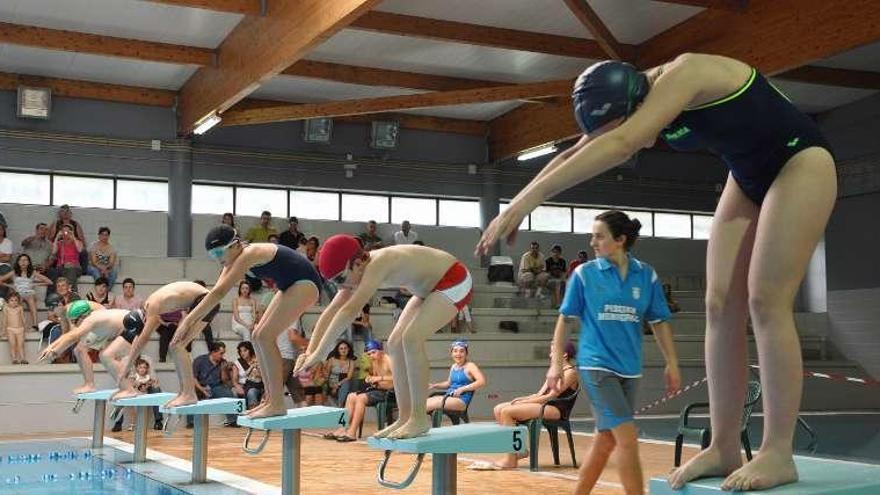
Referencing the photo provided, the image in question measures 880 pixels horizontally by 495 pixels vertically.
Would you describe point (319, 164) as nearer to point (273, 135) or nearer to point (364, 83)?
point (273, 135)

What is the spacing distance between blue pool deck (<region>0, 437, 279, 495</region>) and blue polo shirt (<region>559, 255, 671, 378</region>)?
11.7 ft

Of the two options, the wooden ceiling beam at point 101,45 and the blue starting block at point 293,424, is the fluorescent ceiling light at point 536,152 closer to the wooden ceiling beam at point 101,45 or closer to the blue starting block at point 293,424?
the wooden ceiling beam at point 101,45

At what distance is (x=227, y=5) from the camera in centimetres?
1347

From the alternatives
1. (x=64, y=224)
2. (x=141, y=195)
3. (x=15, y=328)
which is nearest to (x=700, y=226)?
(x=141, y=195)

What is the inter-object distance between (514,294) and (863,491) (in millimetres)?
18339

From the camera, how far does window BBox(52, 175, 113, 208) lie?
19.7 m

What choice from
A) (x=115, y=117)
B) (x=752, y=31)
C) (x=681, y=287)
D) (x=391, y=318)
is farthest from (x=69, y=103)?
(x=681, y=287)

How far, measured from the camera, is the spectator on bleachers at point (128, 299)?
1592cm

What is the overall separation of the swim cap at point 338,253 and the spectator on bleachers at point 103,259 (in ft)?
41.1

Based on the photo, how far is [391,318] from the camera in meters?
18.4

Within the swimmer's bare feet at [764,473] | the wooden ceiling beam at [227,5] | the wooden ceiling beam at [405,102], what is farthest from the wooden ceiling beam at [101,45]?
the swimmer's bare feet at [764,473]

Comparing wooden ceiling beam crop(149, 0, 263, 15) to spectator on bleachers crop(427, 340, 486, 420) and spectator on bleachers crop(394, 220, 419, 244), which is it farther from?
spectator on bleachers crop(394, 220, 419, 244)

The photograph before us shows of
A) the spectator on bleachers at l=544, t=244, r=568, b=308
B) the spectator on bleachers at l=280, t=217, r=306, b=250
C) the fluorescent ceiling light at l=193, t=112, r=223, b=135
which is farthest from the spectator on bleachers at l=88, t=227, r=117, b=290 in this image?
the spectator on bleachers at l=544, t=244, r=568, b=308

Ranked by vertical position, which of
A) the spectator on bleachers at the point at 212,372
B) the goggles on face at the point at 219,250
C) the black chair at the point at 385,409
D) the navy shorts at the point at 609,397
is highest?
the goggles on face at the point at 219,250
